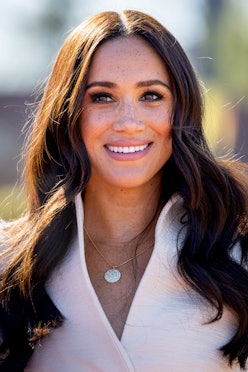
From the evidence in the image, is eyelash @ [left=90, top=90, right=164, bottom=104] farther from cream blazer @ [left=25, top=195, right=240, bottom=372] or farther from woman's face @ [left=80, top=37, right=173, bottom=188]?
cream blazer @ [left=25, top=195, right=240, bottom=372]

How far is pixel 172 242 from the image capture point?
4.25 metres

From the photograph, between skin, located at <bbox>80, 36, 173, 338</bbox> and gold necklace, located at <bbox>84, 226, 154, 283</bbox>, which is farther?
gold necklace, located at <bbox>84, 226, 154, 283</bbox>

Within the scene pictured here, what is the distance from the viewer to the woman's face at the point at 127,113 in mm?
4168

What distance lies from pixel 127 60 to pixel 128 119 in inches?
8.3

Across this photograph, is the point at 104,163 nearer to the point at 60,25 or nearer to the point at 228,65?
the point at 228,65

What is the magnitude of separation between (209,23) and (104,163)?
2020 centimetres

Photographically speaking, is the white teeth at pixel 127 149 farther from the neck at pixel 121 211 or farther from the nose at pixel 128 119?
the neck at pixel 121 211

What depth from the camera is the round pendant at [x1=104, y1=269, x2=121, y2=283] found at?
4.30 m

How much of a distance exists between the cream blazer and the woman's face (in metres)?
0.21

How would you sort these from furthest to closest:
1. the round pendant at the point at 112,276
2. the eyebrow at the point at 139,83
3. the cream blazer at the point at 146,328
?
the round pendant at the point at 112,276
the eyebrow at the point at 139,83
the cream blazer at the point at 146,328

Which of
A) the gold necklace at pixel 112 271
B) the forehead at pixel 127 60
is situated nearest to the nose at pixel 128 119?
the forehead at pixel 127 60

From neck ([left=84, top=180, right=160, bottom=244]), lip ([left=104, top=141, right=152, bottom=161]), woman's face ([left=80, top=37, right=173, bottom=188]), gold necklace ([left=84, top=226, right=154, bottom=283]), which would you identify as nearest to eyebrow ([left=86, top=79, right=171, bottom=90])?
woman's face ([left=80, top=37, right=173, bottom=188])

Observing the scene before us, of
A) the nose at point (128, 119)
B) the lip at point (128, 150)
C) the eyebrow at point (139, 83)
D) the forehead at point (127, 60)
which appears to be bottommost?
the lip at point (128, 150)

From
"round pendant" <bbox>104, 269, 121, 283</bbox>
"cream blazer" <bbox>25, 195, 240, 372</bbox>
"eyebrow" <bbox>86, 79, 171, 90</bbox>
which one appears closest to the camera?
"cream blazer" <bbox>25, 195, 240, 372</bbox>
